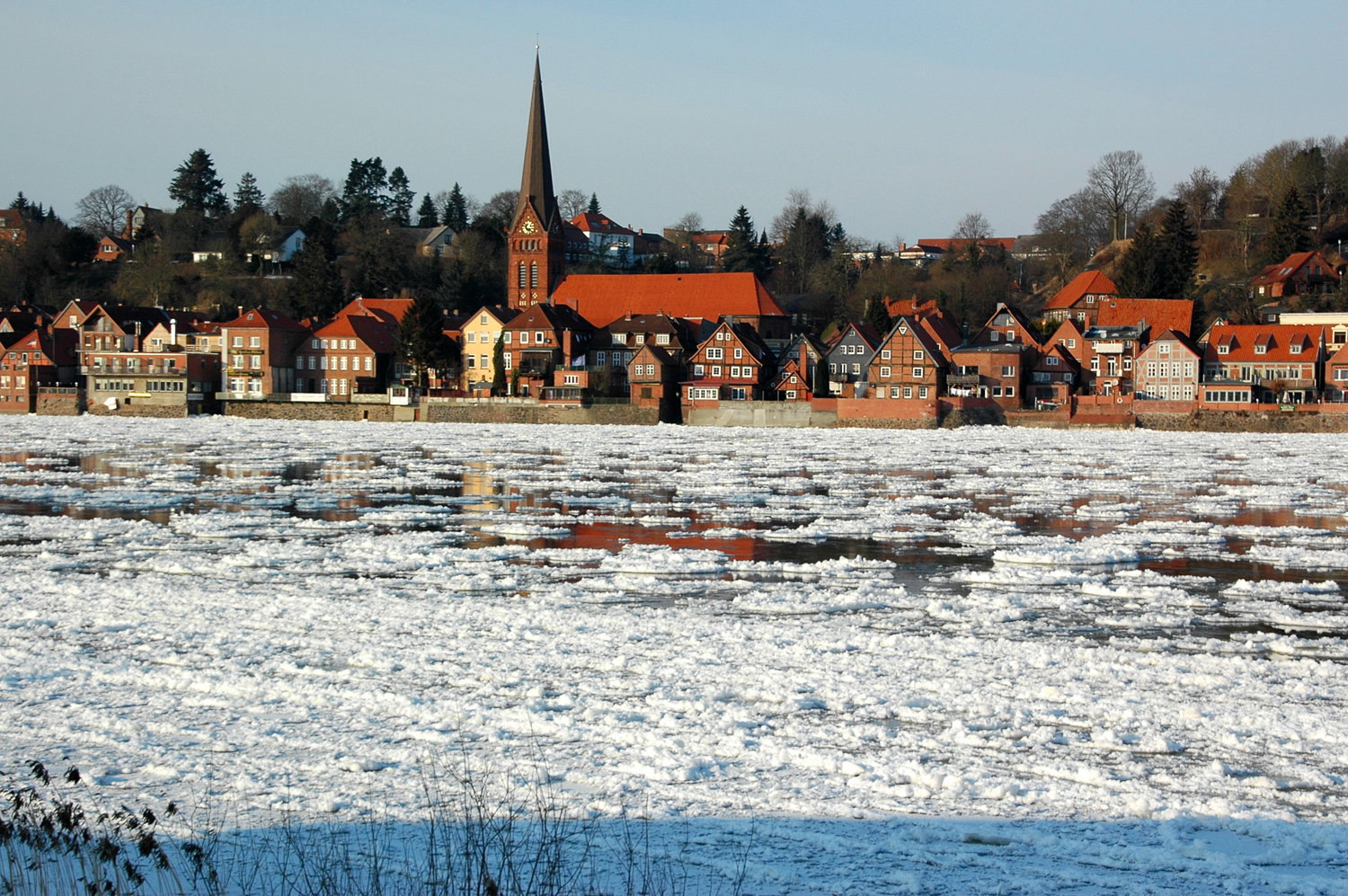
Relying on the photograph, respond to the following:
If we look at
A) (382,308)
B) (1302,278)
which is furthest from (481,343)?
(1302,278)

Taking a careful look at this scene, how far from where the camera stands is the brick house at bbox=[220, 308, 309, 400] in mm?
70062

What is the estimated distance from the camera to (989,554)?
16.6 m

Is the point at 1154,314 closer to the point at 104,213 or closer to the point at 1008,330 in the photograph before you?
the point at 1008,330

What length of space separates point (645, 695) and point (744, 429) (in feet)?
152

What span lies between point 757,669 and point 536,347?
195 feet

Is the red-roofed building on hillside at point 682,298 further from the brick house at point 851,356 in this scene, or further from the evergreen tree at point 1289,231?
the evergreen tree at point 1289,231

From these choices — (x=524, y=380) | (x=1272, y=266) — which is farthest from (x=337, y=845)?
(x=1272, y=266)

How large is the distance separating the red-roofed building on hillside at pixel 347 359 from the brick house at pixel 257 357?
0.89 m

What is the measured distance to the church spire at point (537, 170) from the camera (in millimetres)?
78375

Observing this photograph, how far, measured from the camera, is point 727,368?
6372cm

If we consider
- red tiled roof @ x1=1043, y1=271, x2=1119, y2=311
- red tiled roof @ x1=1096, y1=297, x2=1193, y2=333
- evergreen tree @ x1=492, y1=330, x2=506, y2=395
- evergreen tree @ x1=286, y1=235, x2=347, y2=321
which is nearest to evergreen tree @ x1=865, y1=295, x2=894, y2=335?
red tiled roof @ x1=1043, y1=271, x2=1119, y2=311

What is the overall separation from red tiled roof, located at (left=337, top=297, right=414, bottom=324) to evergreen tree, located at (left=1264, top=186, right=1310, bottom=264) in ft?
185

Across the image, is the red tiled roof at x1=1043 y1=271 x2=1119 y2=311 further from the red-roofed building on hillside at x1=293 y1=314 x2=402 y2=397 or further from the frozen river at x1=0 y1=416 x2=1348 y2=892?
the frozen river at x1=0 y1=416 x2=1348 y2=892

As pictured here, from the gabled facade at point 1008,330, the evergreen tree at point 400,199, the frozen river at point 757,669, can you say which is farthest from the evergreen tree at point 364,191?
the frozen river at point 757,669
